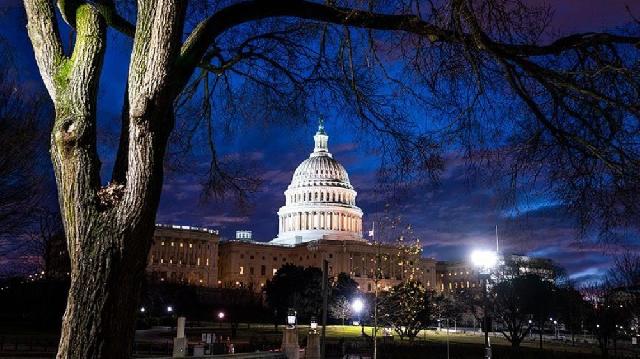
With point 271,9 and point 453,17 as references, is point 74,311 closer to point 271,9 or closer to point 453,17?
point 271,9

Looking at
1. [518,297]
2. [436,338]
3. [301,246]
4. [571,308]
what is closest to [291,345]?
[436,338]

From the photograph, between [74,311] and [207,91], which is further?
[207,91]

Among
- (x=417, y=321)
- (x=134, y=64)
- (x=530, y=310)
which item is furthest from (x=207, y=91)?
(x=530, y=310)

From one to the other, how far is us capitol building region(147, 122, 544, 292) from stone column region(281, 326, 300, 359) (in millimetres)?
103230

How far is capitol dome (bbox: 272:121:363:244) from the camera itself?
152 meters

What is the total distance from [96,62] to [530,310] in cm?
5926

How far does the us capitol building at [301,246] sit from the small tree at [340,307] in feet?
145

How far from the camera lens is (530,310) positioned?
193ft

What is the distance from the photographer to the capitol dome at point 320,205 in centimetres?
15225

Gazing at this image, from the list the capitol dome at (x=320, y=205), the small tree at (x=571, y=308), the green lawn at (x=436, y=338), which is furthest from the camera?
the capitol dome at (x=320, y=205)

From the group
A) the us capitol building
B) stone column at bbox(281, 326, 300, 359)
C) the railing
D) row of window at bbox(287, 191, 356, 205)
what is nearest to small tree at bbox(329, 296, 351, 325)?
the us capitol building

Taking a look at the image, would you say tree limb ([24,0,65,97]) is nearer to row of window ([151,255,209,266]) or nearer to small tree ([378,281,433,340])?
small tree ([378,281,433,340])

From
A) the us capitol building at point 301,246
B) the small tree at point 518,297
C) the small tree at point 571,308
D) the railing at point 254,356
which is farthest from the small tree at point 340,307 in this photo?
the railing at point 254,356

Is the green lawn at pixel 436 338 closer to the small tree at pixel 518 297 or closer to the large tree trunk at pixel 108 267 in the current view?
the small tree at pixel 518 297
